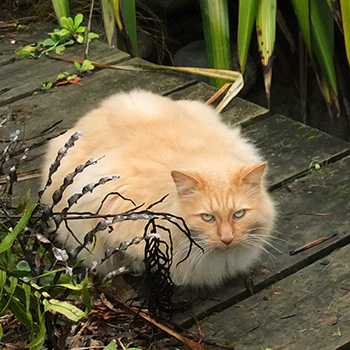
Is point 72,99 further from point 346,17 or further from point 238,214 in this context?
point 238,214

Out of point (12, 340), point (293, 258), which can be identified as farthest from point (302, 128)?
point (12, 340)

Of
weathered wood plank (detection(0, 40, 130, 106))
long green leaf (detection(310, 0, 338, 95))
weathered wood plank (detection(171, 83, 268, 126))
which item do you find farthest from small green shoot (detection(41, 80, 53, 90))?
long green leaf (detection(310, 0, 338, 95))

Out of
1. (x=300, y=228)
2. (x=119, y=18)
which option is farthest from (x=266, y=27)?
(x=300, y=228)

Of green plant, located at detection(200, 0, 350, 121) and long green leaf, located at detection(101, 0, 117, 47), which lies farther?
long green leaf, located at detection(101, 0, 117, 47)

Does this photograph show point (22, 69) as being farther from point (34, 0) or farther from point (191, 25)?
point (191, 25)

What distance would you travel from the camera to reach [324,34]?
148 inches

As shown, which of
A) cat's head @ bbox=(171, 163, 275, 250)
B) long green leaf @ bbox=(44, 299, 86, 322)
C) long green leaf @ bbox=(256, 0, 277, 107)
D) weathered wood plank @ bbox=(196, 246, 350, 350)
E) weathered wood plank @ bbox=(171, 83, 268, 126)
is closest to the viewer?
long green leaf @ bbox=(44, 299, 86, 322)

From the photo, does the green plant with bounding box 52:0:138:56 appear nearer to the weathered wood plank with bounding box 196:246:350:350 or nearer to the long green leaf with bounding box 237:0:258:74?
the long green leaf with bounding box 237:0:258:74

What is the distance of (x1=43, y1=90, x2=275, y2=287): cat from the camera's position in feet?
6.89

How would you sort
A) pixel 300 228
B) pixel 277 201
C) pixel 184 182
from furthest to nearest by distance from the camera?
pixel 277 201
pixel 300 228
pixel 184 182

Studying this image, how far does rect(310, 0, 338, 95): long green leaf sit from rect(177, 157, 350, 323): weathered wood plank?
3.70ft

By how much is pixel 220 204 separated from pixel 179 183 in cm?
13

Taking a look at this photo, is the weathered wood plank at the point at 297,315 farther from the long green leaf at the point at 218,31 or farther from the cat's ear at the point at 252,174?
the long green leaf at the point at 218,31

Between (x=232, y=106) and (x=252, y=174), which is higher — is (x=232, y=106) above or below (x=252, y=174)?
below
